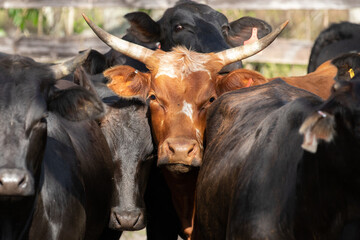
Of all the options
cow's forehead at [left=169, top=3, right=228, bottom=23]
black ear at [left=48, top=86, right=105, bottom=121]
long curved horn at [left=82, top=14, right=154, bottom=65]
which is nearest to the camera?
black ear at [left=48, top=86, right=105, bottom=121]

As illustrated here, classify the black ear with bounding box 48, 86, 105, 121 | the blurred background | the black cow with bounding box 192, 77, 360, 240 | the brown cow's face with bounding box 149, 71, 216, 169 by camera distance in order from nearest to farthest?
the black cow with bounding box 192, 77, 360, 240 < the black ear with bounding box 48, 86, 105, 121 < the brown cow's face with bounding box 149, 71, 216, 169 < the blurred background

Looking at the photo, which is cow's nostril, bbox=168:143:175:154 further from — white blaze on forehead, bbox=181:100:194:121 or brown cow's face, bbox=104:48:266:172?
white blaze on forehead, bbox=181:100:194:121

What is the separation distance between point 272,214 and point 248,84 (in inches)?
79.3

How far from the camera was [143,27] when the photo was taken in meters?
6.77

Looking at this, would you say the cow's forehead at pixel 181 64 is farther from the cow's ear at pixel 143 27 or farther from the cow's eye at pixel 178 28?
the cow's ear at pixel 143 27

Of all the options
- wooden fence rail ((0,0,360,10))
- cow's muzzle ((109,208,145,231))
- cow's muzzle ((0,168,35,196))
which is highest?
cow's muzzle ((0,168,35,196))

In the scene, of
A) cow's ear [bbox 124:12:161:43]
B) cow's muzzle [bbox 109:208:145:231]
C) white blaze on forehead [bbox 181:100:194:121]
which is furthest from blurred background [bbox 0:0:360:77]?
cow's muzzle [bbox 109:208:145:231]

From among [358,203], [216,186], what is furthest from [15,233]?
[358,203]

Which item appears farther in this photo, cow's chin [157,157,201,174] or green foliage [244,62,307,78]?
green foliage [244,62,307,78]

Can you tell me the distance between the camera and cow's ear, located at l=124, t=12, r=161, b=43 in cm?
674

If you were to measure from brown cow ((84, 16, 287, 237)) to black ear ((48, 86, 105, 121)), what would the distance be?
33.7 inches

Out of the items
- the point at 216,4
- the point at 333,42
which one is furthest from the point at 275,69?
the point at 333,42

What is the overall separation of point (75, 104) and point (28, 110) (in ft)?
1.35

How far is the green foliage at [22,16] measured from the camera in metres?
12.2
